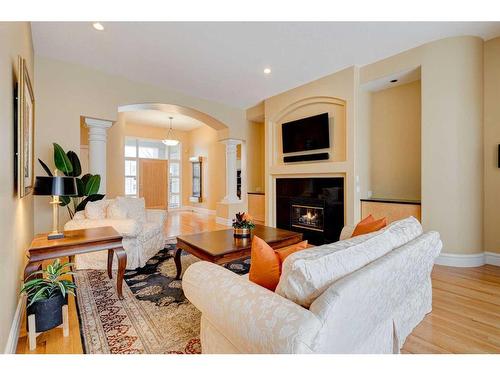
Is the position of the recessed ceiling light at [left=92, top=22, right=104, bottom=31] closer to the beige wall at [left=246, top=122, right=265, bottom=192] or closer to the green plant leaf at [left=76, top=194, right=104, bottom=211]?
the green plant leaf at [left=76, top=194, right=104, bottom=211]

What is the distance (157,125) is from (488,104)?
26.8 feet

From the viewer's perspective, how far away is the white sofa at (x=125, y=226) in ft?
9.92

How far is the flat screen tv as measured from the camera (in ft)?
14.7

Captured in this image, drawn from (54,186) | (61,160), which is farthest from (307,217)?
(61,160)

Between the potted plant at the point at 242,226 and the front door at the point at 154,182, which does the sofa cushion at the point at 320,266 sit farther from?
the front door at the point at 154,182

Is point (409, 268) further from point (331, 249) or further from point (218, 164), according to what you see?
point (218, 164)

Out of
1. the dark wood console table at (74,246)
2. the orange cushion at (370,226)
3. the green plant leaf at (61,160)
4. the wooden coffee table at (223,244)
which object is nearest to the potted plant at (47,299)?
the dark wood console table at (74,246)

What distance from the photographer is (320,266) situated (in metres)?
1.08

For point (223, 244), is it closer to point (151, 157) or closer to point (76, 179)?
point (76, 179)

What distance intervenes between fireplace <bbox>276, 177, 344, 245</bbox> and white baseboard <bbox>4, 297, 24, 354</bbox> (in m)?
4.01

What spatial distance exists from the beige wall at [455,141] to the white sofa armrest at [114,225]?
12.7 ft

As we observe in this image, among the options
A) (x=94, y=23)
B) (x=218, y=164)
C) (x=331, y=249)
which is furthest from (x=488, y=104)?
(x=218, y=164)
